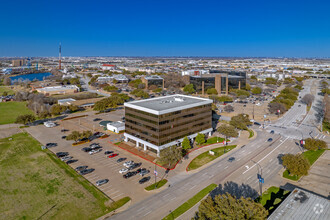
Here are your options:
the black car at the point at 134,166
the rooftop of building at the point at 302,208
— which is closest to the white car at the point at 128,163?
the black car at the point at 134,166

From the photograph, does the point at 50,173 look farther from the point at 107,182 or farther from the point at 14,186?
the point at 107,182

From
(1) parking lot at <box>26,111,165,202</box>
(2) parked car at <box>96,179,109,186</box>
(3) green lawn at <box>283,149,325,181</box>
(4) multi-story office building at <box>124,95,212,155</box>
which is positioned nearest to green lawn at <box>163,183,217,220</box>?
(1) parking lot at <box>26,111,165,202</box>

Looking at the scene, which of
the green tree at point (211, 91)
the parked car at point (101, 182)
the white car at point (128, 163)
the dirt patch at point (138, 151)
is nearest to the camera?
the parked car at point (101, 182)

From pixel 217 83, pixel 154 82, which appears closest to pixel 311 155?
pixel 217 83

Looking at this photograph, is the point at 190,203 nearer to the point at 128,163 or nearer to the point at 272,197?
the point at 272,197

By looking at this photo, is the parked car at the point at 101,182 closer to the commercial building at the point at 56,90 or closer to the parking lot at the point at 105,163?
the parking lot at the point at 105,163

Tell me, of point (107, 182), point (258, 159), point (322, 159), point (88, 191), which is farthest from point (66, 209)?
point (322, 159)

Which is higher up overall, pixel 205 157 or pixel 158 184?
pixel 205 157
